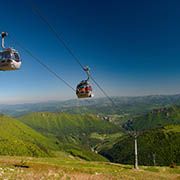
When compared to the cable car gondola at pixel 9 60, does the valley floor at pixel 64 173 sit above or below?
below

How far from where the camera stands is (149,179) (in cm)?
3578

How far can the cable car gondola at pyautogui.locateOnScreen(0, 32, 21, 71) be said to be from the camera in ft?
72.0

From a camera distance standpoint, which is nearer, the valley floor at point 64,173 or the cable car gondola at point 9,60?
the cable car gondola at point 9,60

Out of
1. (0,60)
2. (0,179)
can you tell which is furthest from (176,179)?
→ (0,60)

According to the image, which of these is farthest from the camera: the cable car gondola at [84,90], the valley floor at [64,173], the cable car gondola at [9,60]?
the cable car gondola at [84,90]

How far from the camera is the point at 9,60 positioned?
2200 centimetres

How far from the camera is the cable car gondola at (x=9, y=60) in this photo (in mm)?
21953

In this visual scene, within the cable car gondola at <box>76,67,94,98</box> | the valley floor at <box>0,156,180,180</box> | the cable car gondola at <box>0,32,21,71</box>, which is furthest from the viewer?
the cable car gondola at <box>76,67,94,98</box>

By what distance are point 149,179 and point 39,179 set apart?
16.3 m

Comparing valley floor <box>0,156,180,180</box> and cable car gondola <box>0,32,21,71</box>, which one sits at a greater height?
cable car gondola <box>0,32,21,71</box>

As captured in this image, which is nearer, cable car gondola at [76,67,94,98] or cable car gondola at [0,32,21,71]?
cable car gondola at [0,32,21,71]

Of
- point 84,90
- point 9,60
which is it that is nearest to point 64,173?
point 84,90

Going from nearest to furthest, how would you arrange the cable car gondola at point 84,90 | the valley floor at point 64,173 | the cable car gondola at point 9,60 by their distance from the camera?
the cable car gondola at point 9,60, the valley floor at point 64,173, the cable car gondola at point 84,90

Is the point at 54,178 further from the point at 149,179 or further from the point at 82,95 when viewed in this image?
the point at 149,179
